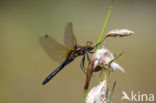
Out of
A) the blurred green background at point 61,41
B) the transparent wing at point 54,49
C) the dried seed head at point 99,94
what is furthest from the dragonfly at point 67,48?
the blurred green background at point 61,41

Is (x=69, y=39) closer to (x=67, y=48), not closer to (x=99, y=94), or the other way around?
(x=67, y=48)

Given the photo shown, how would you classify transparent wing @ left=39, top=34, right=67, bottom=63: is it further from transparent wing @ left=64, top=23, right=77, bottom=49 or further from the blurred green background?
the blurred green background

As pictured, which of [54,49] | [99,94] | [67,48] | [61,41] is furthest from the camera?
[61,41]

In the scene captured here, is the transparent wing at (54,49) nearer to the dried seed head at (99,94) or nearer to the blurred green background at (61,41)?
the dried seed head at (99,94)

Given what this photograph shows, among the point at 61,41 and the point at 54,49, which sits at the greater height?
the point at 54,49

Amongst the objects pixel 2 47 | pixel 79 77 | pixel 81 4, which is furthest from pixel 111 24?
pixel 2 47

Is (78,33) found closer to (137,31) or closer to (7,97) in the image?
(137,31)

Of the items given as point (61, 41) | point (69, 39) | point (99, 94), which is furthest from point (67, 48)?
point (61, 41)
